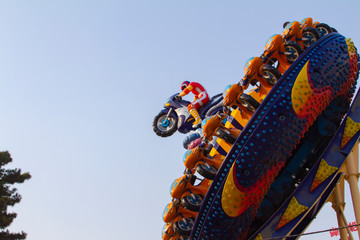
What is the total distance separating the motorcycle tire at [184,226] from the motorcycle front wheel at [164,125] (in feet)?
16.5

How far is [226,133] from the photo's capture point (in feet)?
28.7

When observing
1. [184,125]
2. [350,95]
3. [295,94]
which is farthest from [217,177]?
[184,125]

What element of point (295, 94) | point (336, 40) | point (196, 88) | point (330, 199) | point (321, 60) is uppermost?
point (196, 88)

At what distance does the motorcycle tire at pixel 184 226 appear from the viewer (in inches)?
372

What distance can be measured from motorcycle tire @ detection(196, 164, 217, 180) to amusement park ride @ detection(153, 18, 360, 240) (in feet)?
0.07

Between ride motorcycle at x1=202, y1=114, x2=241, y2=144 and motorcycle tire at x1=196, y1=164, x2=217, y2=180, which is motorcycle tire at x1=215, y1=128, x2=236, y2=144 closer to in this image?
ride motorcycle at x1=202, y1=114, x2=241, y2=144

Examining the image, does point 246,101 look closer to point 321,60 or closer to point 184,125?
point 321,60

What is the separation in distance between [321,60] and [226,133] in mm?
2459

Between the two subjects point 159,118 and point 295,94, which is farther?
point 159,118

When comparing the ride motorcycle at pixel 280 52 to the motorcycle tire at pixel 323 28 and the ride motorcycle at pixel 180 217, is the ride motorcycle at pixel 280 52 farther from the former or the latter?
the ride motorcycle at pixel 180 217

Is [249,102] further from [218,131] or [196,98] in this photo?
[196,98]

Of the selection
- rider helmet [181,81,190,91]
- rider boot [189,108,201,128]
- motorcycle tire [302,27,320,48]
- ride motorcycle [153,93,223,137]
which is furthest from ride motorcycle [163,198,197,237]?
rider helmet [181,81,190,91]

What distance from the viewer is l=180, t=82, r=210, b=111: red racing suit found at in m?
13.5

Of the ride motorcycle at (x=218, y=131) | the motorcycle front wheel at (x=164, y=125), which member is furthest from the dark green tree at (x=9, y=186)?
the ride motorcycle at (x=218, y=131)
